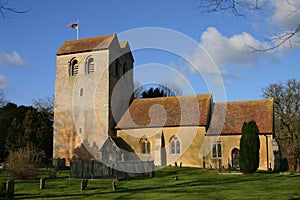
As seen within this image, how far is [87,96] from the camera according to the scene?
37.7 metres

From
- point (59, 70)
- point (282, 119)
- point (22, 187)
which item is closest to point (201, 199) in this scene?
point (22, 187)

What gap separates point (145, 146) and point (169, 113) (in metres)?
4.33

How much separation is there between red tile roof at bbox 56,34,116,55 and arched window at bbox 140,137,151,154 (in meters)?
10.9

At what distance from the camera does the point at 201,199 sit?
43.8 ft

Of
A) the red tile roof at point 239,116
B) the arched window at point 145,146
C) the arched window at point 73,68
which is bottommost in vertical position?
the arched window at point 145,146

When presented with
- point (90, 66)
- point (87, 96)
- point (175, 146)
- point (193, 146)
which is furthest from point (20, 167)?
point (90, 66)

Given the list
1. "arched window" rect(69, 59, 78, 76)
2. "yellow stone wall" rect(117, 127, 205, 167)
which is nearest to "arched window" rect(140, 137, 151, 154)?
"yellow stone wall" rect(117, 127, 205, 167)

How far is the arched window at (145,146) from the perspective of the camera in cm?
3553

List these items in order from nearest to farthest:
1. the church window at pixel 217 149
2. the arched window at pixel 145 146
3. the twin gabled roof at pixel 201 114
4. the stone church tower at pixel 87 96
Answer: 1. the church window at pixel 217 149
2. the twin gabled roof at pixel 201 114
3. the arched window at pixel 145 146
4. the stone church tower at pixel 87 96

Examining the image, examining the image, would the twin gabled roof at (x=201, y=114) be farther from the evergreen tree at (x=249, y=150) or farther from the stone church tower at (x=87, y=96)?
the evergreen tree at (x=249, y=150)

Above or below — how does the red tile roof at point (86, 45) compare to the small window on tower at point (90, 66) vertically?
above

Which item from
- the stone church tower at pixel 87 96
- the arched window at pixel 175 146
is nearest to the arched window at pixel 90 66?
the stone church tower at pixel 87 96

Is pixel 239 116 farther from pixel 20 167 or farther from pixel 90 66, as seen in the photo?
pixel 20 167

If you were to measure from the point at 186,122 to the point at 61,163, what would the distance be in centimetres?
1403
